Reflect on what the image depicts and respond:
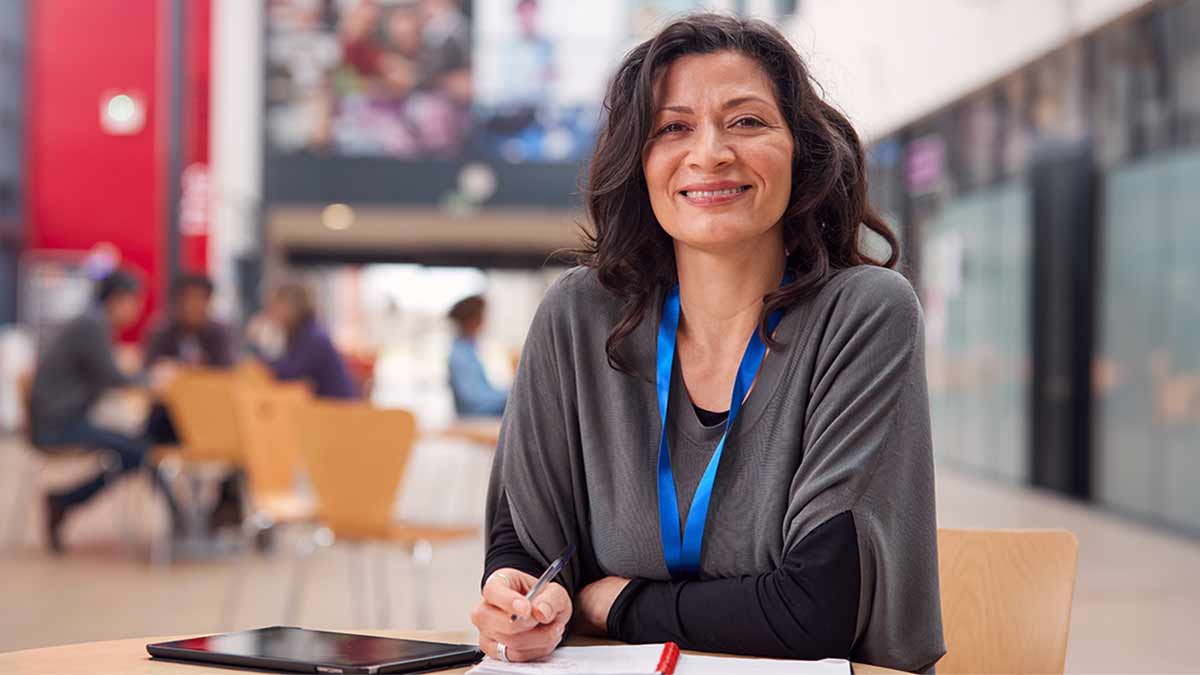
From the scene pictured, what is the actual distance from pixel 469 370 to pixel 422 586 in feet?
9.06

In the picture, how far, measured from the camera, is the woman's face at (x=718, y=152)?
1.82m

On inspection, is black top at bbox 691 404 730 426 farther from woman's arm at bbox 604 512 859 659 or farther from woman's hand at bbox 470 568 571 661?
woman's hand at bbox 470 568 571 661

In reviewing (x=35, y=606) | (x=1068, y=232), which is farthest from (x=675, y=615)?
(x=1068, y=232)

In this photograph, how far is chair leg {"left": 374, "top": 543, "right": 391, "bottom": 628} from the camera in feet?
17.0

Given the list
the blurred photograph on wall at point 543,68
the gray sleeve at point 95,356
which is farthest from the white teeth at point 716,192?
the blurred photograph on wall at point 543,68

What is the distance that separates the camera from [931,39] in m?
11.2

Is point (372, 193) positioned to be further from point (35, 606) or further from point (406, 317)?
point (35, 606)

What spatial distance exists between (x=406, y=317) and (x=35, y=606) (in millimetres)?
22168

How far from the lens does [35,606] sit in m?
5.55

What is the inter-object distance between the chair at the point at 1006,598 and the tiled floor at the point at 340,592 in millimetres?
2272

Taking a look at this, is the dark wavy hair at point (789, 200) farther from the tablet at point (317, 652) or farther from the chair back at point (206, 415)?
the chair back at point (206, 415)

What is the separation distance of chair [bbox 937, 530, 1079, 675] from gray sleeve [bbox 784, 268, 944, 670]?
0.31m

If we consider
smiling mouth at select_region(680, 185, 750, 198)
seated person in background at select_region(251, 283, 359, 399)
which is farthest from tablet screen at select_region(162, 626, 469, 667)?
seated person in background at select_region(251, 283, 359, 399)

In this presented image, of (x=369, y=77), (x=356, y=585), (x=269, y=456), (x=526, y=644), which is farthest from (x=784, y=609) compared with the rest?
(x=369, y=77)
